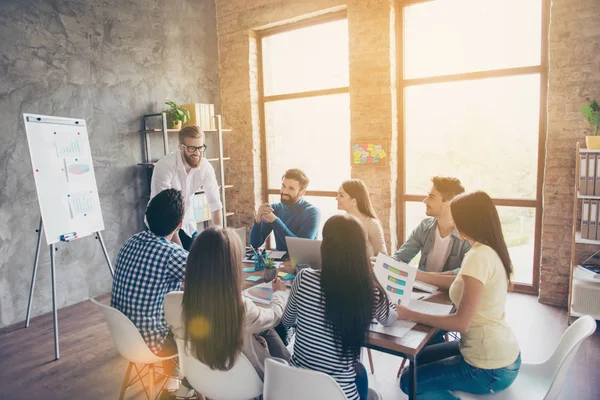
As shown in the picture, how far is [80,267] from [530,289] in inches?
193

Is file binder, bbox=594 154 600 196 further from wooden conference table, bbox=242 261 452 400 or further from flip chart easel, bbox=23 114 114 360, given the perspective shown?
flip chart easel, bbox=23 114 114 360

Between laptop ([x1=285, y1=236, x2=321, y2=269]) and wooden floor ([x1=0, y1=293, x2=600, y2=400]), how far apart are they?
3.37 ft

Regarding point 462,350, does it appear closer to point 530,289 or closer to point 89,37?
point 530,289

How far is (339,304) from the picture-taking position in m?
1.79

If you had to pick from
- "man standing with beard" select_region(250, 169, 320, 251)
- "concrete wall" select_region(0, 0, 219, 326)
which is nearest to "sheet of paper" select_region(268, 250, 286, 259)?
"man standing with beard" select_region(250, 169, 320, 251)

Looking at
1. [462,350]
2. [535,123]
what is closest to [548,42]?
[535,123]

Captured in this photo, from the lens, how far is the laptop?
269 centimetres

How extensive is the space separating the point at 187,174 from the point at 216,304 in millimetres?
2770

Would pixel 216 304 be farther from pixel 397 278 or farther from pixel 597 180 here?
pixel 597 180

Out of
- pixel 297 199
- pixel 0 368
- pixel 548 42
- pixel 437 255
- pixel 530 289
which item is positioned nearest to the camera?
pixel 437 255

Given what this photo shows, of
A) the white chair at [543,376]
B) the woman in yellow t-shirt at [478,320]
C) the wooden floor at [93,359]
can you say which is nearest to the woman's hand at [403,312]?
the woman in yellow t-shirt at [478,320]

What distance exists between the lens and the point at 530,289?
464cm

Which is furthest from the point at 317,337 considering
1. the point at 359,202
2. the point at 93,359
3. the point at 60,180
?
the point at 60,180

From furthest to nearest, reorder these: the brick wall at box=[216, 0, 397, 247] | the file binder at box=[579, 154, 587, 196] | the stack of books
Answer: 1. the stack of books
2. the brick wall at box=[216, 0, 397, 247]
3. the file binder at box=[579, 154, 587, 196]
